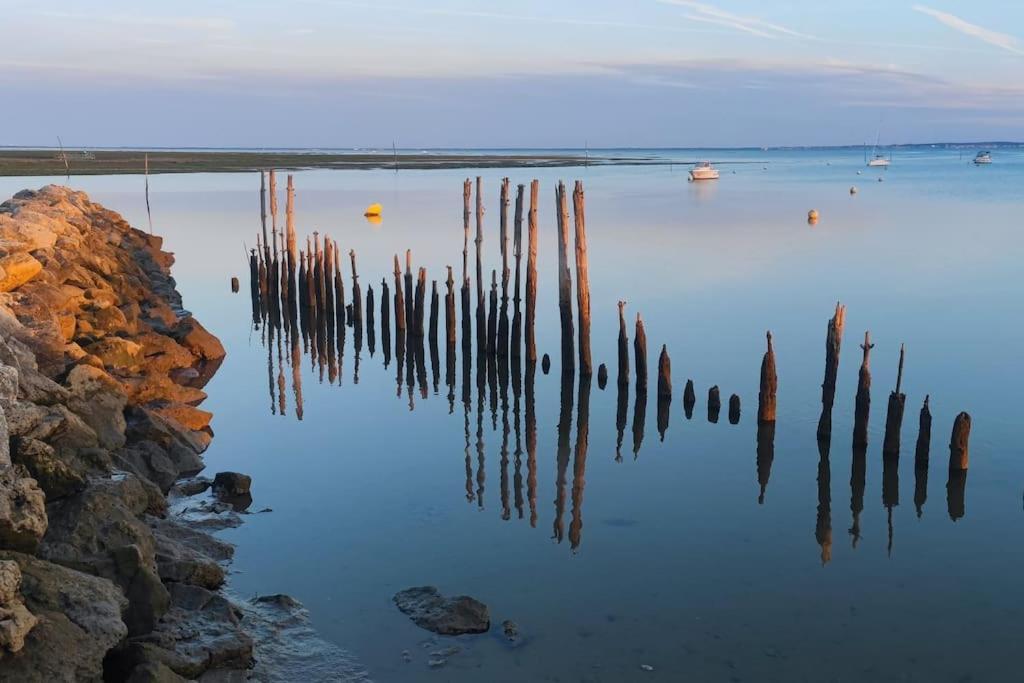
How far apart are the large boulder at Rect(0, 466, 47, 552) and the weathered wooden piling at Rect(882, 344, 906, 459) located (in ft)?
33.3

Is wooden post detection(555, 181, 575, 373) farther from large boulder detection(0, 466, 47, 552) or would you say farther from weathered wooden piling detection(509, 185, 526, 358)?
large boulder detection(0, 466, 47, 552)

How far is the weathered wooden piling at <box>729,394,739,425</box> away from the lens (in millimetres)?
16531

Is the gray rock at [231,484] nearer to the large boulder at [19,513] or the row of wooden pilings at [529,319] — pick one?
the large boulder at [19,513]

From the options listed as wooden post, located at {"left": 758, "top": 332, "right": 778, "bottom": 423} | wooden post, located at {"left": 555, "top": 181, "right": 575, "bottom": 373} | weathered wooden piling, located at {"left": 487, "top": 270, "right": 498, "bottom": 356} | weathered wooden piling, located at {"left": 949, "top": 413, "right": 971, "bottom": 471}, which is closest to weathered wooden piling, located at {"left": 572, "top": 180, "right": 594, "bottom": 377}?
wooden post, located at {"left": 555, "top": 181, "right": 575, "bottom": 373}

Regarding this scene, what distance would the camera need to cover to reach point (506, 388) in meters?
19.2

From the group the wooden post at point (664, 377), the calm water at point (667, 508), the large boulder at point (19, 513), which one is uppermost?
the large boulder at point (19, 513)

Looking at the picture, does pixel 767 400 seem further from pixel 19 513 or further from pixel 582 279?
pixel 19 513

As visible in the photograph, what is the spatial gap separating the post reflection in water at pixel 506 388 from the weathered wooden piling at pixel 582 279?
0.34m

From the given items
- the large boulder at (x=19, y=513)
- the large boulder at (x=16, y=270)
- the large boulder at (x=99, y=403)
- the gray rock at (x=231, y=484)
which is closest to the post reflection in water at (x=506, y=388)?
the gray rock at (x=231, y=484)

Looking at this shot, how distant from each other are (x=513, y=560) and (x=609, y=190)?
73993 mm

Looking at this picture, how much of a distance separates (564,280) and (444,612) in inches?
383

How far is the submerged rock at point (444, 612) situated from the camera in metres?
9.20

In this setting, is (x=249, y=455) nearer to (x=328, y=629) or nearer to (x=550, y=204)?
(x=328, y=629)

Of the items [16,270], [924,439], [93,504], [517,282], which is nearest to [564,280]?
[517,282]
